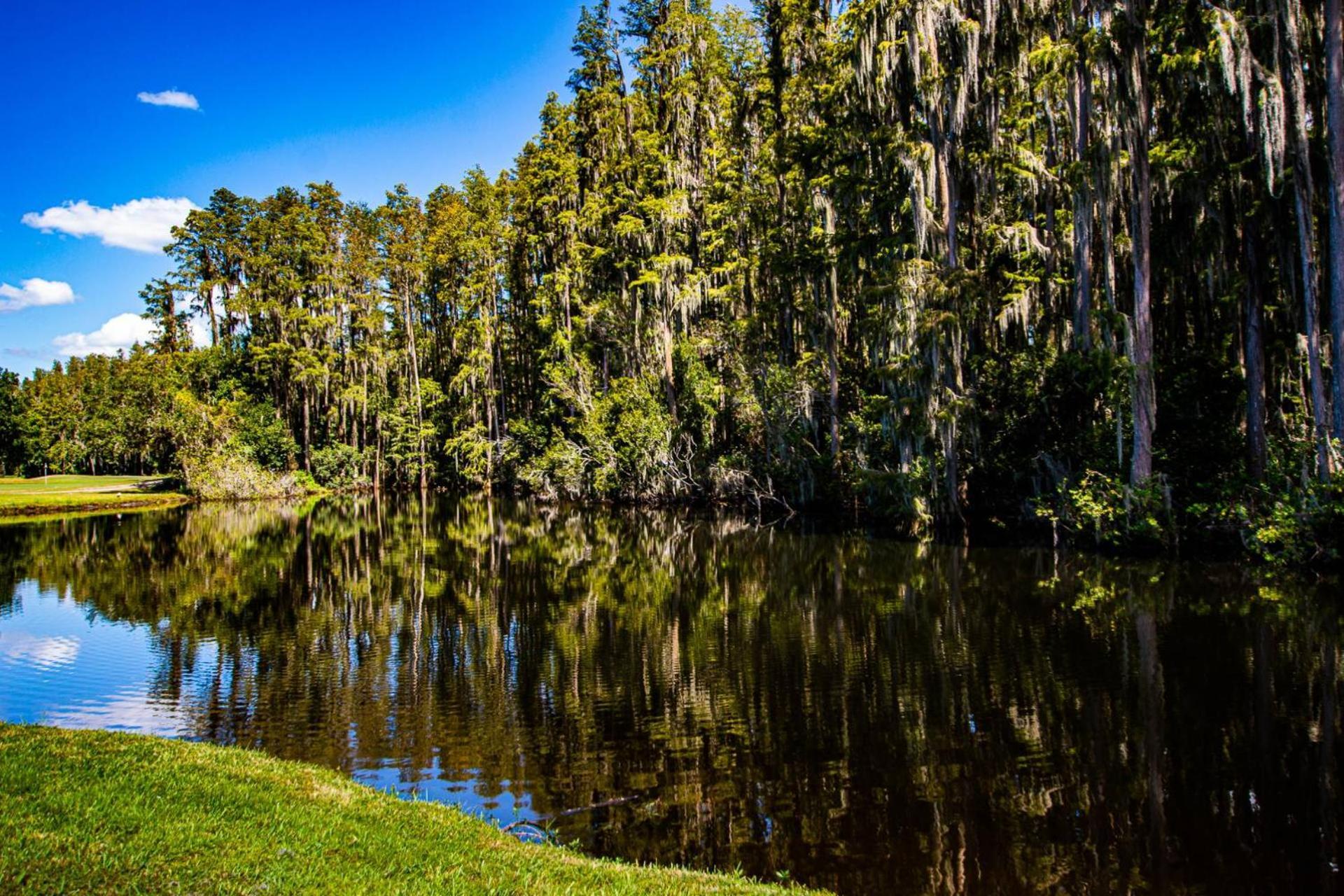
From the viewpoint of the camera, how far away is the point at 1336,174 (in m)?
12.5

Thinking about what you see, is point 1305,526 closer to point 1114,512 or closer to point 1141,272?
point 1114,512

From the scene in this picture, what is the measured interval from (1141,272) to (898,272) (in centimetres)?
536

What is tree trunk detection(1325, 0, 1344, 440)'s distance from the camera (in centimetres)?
1252

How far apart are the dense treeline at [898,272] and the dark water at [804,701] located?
12.8ft

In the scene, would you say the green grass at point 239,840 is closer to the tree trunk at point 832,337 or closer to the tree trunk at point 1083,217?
the tree trunk at point 1083,217

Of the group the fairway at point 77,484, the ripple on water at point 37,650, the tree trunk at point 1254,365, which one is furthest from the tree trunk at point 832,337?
the fairway at point 77,484

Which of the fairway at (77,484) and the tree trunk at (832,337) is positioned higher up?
the tree trunk at (832,337)

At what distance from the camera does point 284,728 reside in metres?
8.07

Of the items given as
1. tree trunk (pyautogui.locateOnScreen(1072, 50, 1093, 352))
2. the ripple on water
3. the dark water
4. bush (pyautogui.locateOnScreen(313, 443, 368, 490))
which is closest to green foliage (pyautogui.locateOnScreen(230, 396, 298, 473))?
bush (pyautogui.locateOnScreen(313, 443, 368, 490))

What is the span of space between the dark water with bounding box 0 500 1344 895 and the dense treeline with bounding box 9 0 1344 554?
3908 mm

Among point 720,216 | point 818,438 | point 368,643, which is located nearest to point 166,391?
point 720,216

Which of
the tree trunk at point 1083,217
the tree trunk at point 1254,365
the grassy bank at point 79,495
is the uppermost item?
the tree trunk at point 1083,217

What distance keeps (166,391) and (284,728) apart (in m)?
44.2

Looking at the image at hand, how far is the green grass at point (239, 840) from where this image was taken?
3.81m
